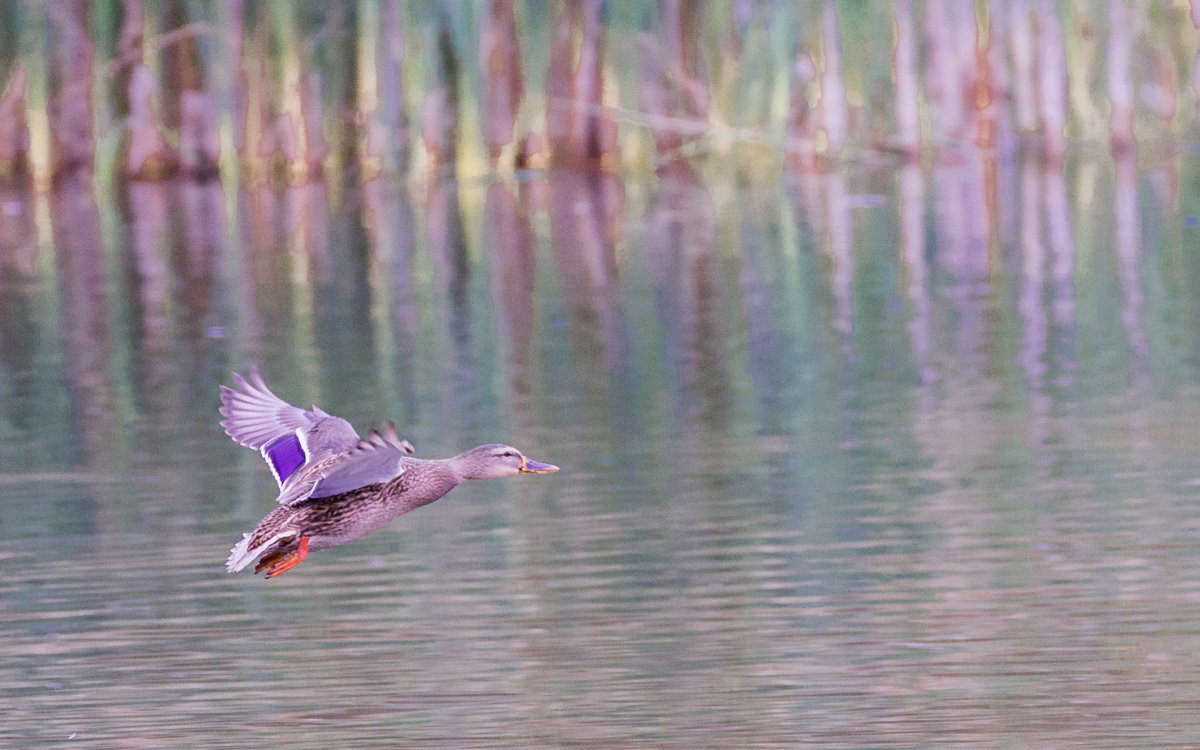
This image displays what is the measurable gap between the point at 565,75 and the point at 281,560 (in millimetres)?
14294

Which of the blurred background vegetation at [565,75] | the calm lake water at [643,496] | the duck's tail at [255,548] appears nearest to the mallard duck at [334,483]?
the duck's tail at [255,548]

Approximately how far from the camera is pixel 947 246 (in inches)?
599

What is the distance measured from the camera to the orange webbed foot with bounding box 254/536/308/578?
Result: 19.3 ft

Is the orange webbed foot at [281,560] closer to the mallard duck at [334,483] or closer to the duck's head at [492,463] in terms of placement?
the mallard duck at [334,483]

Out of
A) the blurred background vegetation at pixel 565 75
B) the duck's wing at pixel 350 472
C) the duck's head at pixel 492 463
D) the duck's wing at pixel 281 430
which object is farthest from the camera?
the blurred background vegetation at pixel 565 75

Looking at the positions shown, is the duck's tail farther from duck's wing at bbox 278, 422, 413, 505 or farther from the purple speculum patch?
the purple speculum patch

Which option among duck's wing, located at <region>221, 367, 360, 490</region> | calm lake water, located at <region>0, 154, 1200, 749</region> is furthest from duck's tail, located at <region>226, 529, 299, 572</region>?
calm lake water, located at <region>0, 154, 1200, 749</region>

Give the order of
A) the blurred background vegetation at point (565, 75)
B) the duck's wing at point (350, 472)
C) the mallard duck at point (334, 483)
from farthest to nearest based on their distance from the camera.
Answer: the blurred background vegetation at point (565, 75) < the mallard duck at point (334, 483) < the duck's wing at point (350, 472)

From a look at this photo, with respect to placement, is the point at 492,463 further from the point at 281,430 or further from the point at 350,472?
the point at 281,430

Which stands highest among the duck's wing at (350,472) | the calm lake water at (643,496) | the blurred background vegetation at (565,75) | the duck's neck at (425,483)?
the blurred background vegetation at (565,75)

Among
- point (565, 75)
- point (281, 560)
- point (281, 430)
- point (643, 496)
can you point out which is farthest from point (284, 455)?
point (565, 75)

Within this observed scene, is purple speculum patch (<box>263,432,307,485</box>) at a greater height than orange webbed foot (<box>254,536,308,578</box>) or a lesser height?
greater

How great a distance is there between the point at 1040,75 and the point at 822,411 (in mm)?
10719

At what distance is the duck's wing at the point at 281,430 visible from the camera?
6184 millimetres
